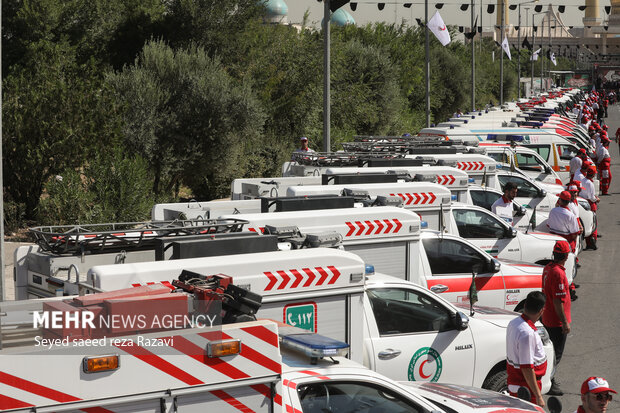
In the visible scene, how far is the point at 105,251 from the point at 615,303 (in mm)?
9577

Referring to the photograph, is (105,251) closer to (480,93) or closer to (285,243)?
(285,243)

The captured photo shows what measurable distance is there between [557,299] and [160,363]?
6.06 meters

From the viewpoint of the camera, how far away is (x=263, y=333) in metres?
4.69

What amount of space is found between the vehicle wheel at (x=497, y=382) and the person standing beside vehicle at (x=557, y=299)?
107 cm

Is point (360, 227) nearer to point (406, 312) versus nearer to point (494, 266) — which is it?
point (406, 312)

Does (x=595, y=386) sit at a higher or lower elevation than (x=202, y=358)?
lower

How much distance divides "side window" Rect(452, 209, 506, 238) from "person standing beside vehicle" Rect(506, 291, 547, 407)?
242 inches

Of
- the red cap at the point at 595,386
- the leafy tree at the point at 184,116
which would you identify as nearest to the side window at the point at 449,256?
the red cap at the point at 595,386

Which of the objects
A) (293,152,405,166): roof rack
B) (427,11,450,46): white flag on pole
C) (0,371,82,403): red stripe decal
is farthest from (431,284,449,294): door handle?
(427,11,450,46): white flag on pole

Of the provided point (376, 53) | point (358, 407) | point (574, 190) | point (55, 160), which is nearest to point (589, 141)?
point (376, 53)

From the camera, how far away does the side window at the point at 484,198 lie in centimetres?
1619

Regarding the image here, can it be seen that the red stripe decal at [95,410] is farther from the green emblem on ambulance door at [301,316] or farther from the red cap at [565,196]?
the red cap at [565,196]

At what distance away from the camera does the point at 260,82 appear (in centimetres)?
2884

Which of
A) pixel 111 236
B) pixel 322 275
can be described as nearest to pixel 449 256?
pixel 322 275
